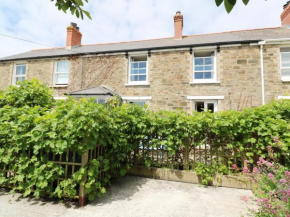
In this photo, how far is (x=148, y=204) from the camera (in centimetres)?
322

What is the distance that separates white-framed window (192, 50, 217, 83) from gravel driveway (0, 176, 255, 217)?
6828 mm

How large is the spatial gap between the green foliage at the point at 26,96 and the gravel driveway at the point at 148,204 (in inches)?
84.0

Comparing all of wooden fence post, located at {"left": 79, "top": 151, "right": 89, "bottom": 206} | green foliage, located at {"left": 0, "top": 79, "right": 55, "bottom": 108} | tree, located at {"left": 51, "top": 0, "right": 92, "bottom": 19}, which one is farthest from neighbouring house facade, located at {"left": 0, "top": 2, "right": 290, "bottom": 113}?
tree, located at {"left": 51, "top": 0, "right": 92, "bottom": 19}

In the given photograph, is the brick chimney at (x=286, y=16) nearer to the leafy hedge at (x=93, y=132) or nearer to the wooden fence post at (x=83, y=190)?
the leafy hedge at (x=93, y=132)

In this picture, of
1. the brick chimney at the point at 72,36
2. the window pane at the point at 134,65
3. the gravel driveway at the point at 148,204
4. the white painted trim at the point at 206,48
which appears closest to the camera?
the gravel driveway at the point at 148,204

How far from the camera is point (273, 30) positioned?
10633 millimetres

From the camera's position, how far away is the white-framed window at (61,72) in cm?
1156

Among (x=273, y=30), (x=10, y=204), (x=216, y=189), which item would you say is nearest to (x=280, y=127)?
(x=216, y=189)

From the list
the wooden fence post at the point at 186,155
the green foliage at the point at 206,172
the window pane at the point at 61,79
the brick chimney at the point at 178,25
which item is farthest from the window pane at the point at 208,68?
the window pane at the point at 61,79

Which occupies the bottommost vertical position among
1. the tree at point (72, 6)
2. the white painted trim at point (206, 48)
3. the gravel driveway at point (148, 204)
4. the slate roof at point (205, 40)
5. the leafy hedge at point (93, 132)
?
the gravel driveway at point (148, 204)

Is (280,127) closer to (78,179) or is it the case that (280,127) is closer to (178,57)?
(78,179)

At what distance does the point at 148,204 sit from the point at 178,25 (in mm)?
11720

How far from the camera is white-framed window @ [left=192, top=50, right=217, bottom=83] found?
9.37 meters

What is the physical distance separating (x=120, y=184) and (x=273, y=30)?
13.3m
